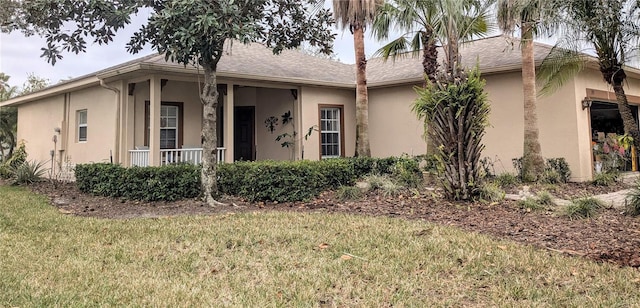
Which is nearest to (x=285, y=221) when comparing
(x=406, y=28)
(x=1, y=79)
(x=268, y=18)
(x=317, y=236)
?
(x=317, y=236)

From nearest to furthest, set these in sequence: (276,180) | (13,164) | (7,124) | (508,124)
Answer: (276,180)
(508,124)
(13,164)
(7,124)

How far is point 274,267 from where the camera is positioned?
4.02 meters

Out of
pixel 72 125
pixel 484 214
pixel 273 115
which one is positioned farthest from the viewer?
pixel 273 115

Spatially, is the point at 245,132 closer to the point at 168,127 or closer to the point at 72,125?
the point at 168,127

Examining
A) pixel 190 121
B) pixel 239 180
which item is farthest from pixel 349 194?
pixel 190 121

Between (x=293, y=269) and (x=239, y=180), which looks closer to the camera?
(x=293, y=269)

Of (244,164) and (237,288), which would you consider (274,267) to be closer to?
(237,288)

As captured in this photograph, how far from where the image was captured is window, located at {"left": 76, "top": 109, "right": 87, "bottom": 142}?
508 inches

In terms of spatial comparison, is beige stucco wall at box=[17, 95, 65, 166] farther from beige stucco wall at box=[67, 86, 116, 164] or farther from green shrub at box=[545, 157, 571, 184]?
green shrub at box=[545, 157, 571, 184]

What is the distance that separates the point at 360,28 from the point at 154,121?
6.22 metres

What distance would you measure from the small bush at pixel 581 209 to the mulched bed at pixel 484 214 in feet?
0.46

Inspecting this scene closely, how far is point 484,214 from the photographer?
6.45 meters

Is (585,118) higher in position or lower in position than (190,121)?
lower

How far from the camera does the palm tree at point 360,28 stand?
11.0 meters
